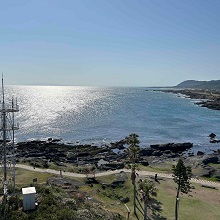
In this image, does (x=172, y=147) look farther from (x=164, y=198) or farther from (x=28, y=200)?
(x=28, y=200)

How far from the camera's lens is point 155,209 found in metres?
42.8

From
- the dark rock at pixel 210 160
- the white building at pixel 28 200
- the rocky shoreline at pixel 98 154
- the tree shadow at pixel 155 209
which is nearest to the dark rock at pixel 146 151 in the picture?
the rocky shoreline at pixel 98 154

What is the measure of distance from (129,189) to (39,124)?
3970 inches

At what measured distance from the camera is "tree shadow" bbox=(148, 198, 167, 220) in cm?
4056

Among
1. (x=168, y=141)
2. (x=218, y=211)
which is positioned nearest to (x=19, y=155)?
(x=168, y=141)

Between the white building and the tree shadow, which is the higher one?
the white building

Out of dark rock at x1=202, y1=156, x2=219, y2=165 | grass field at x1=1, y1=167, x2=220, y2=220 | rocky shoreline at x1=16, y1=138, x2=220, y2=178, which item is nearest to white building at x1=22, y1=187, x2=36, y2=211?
grass field at x1=1, y1=167, x2=220, y2=220

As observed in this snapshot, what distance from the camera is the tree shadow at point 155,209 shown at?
40556mm

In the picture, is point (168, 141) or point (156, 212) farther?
point (168, 141)

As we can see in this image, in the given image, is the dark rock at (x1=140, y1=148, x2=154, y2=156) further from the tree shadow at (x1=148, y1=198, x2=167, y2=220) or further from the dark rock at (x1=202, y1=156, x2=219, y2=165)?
the tree shadow at (x1=148, y1=198, x2=167, y2=220)

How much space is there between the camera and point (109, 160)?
84688 mm

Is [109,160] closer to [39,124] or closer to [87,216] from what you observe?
[87,216]

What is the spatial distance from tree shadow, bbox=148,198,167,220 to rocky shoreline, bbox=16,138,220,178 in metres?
27.8

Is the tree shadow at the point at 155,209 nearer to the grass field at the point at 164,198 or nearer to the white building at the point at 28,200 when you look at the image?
the grass field at the point at 164,198
